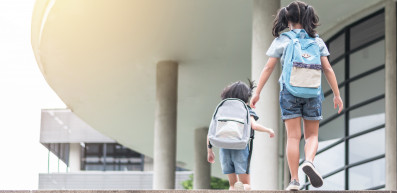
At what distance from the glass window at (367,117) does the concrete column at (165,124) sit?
5831 millimetres

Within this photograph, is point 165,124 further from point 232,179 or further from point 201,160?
point 232,179

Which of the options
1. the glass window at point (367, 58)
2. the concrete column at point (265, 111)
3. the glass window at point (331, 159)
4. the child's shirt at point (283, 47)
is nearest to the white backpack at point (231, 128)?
the child's shirt at point (283, 47)

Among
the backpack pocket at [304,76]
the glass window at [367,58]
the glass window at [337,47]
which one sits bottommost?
the backpack pocket at [304,76]

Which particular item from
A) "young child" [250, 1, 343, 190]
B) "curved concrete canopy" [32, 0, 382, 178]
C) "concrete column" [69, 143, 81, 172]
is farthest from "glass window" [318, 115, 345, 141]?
"concrete column" [69, 143, 81, 172]

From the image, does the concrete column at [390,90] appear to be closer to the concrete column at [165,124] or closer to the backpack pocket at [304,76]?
the concrete column at [165,124]

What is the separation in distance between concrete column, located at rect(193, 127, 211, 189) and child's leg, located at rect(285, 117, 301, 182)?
2370 centimetres

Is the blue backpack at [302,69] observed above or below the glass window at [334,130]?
below

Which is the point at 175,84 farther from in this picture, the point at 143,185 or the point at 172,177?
the point at 143,185

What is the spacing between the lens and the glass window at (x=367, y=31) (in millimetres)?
17141

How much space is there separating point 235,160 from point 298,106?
1099 millimetres

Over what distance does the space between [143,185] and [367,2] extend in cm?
3638

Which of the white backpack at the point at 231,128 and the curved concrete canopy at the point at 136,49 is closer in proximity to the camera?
the white backpack at the point at 231,128

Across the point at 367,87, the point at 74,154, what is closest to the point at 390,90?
the point at 367,87

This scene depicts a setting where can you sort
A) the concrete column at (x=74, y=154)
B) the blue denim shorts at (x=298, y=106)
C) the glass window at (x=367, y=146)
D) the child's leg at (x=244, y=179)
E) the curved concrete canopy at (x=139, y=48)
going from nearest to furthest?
the blue denim shorts at (x=298, y=106) < the child's leg at (x=244, y=179) < the glass window at (x=367, y=146) < the curved concrete canopy at (x=139, y=48) < the concrete column at (x=74, y=154)
